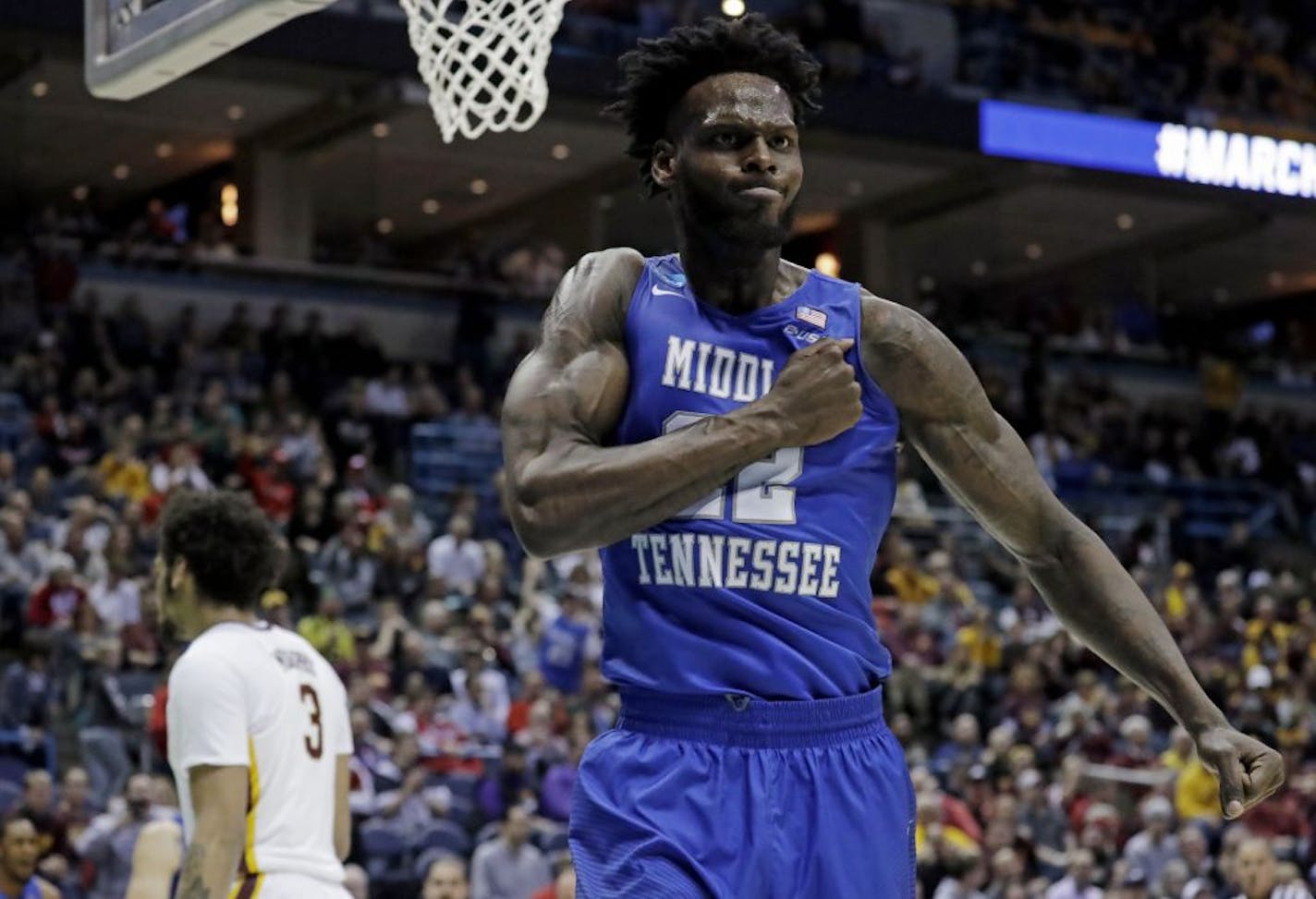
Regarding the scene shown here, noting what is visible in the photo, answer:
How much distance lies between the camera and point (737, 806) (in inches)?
139

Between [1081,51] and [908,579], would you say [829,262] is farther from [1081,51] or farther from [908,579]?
[908,579]

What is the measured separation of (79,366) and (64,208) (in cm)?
803

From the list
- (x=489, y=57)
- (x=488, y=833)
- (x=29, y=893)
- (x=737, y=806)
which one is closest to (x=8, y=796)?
(x=488, y=833)

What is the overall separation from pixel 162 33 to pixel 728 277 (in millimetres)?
2912

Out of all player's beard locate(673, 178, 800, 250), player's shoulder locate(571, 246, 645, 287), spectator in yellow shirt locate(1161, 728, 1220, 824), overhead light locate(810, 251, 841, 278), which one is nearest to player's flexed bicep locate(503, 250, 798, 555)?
player's shoulder locate(571, 246, 645, 287)

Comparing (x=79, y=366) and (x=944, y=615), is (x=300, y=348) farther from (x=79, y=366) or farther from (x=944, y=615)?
(x=944, y=615)

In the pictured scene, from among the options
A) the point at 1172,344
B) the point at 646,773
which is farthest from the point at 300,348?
the point at 646,773

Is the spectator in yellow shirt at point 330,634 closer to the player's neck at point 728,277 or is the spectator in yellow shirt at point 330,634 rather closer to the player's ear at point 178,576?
the player's ear at point 178,576

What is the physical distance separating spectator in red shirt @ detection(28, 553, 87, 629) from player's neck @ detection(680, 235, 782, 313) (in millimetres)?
10771

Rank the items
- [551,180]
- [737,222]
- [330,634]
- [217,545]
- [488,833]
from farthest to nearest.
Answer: [551,180]
[330,634]
[488,833]
[217,545]
[737,222]

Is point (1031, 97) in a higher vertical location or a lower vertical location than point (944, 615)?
higher

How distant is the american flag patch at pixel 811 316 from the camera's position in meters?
3.77

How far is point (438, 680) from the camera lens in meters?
14.5

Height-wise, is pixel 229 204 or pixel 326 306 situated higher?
pixel 229 204
